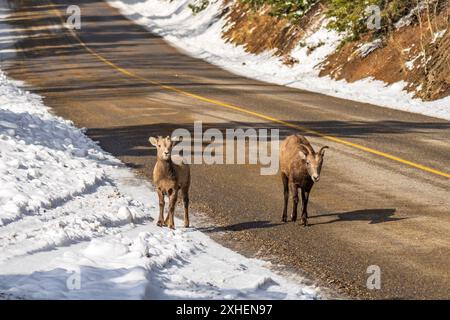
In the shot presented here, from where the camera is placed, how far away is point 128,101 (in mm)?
22984

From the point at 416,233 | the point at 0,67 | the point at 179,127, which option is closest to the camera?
the point at 416,233

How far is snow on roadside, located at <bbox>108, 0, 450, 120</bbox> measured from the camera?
911 inches

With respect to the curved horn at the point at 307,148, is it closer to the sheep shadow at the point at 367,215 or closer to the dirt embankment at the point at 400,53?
the sheep shadow at the point at 367,215

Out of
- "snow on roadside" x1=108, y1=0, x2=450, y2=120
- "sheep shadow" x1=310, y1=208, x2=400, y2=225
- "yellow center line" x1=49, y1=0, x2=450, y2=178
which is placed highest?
"snow on roadside" x1=108, y1=0, x2=450, y2=120

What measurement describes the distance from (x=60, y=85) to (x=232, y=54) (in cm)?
1216

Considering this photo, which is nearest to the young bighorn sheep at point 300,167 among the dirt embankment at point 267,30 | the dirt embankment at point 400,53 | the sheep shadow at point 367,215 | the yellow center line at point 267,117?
the sheep shadow at point 367,215

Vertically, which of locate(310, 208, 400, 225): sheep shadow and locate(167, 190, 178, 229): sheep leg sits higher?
locate(167, 190, 178, 229): sheep leg

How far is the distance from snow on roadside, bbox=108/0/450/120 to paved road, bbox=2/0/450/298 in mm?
1152

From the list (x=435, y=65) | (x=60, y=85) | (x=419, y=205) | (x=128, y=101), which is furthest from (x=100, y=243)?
(x=60, y=85)

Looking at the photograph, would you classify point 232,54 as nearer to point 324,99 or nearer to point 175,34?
point 175,34

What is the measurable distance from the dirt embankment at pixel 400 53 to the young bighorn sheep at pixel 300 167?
13.0 metres

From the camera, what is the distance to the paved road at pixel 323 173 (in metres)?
8.90

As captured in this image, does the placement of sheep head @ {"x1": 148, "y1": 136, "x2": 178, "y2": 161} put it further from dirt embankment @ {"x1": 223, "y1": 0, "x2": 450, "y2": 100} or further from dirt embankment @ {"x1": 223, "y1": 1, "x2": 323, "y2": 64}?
dirt embankment @ {"x1": 223, "y1": 1, "x2": 323, "y2": 64}

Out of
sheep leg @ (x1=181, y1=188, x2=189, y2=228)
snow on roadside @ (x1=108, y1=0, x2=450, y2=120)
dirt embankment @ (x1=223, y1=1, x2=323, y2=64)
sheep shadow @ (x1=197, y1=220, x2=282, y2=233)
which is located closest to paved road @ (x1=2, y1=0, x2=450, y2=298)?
sheep shadow @ (x1=197, y1=220, x2=282, y2=233)
